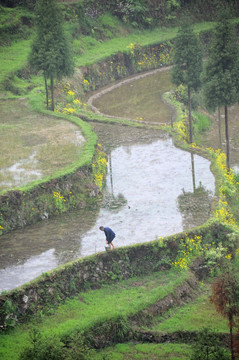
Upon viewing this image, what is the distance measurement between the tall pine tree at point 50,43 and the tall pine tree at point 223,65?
511 inches

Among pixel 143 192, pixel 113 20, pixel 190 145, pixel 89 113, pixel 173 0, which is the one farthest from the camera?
pixel 173 0

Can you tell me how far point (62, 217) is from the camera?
91.3 ft

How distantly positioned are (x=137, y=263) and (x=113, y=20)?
159ft

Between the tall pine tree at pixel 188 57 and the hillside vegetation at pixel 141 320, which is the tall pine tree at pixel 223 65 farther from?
the tall pine tree at pixel 188 57

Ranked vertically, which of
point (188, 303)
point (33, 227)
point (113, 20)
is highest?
point (113, 20)

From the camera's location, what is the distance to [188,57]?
38.9 m

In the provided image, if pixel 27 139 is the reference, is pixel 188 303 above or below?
below

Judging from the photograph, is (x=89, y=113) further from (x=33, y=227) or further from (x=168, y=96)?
(x=33, y=227)

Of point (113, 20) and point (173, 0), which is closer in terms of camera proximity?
point (113, 20)

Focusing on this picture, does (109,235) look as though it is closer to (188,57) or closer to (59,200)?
(59,200)

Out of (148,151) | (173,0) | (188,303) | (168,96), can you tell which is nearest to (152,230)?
(188,303)

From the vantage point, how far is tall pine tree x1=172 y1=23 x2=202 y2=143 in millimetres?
38875

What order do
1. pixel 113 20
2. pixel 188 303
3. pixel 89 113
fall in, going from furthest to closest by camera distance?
pixel 113 20 → pixel 89 113 → pixel 188 303

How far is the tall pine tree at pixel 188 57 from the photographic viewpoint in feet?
128
